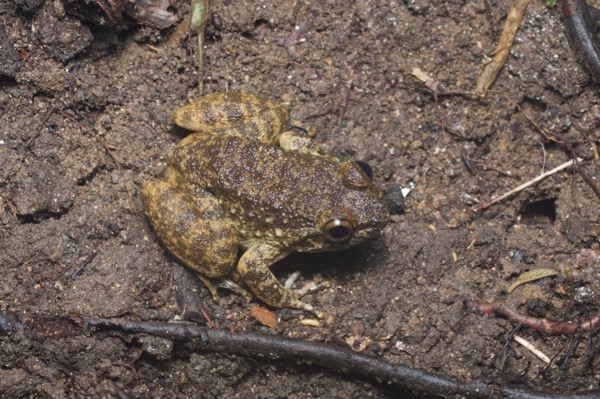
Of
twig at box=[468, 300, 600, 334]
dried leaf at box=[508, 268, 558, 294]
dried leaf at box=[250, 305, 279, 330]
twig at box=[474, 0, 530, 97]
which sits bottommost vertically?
twig at box=[468, 300, 600, 334]

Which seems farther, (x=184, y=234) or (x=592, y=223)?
(x=592, y=223)

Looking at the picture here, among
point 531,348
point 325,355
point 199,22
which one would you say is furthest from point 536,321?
point 199,22

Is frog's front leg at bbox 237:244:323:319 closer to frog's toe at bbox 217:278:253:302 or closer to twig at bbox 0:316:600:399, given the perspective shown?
frog's toe at bbox 217:278:253:302

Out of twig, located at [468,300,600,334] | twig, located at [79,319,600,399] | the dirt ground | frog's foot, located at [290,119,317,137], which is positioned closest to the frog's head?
the dirt ground

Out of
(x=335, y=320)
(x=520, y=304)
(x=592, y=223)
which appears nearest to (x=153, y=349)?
(x=335, y=320)

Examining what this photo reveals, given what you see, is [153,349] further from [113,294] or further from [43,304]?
[43,304]

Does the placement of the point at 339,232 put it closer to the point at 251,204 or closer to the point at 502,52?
the point at 251,204
